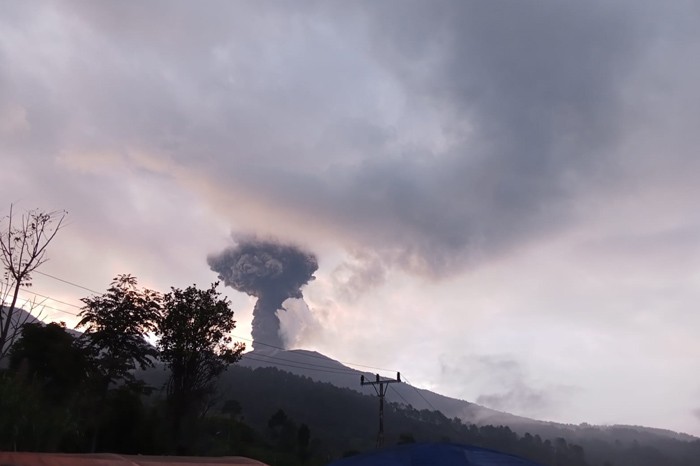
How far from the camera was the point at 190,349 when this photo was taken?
41.1 meters

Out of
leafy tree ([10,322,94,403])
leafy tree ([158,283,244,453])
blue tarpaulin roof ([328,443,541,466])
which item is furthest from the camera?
leafy tree ([158,283,244,453])

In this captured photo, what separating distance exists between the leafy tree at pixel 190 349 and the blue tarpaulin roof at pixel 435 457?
109 feet

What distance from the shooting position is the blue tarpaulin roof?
29.2 ft

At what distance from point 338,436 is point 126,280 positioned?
317ft

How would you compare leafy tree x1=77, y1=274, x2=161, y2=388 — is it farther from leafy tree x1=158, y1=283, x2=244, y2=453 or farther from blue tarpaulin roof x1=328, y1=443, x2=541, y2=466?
blue tarpaulin roof x1=328, y1=443, x2=541, y2=466

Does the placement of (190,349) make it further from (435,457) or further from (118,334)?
(435,457)

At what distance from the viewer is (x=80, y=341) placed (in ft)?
121

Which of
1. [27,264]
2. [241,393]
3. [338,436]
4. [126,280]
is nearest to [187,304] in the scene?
[126,280]

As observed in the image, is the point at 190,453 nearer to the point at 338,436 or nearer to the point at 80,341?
the point at 80,341

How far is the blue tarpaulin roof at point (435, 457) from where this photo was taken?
8891 mm

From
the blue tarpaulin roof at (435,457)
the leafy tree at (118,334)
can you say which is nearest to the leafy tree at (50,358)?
the leafy tree at (118,334)

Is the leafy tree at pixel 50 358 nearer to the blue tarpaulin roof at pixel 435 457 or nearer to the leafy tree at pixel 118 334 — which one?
the leafy tree at pixel 118 334

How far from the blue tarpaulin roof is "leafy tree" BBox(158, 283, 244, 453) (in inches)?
1314

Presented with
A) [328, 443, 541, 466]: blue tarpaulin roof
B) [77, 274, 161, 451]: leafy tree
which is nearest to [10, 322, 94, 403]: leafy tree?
[77, 274, 161, 451]: leafy tree
